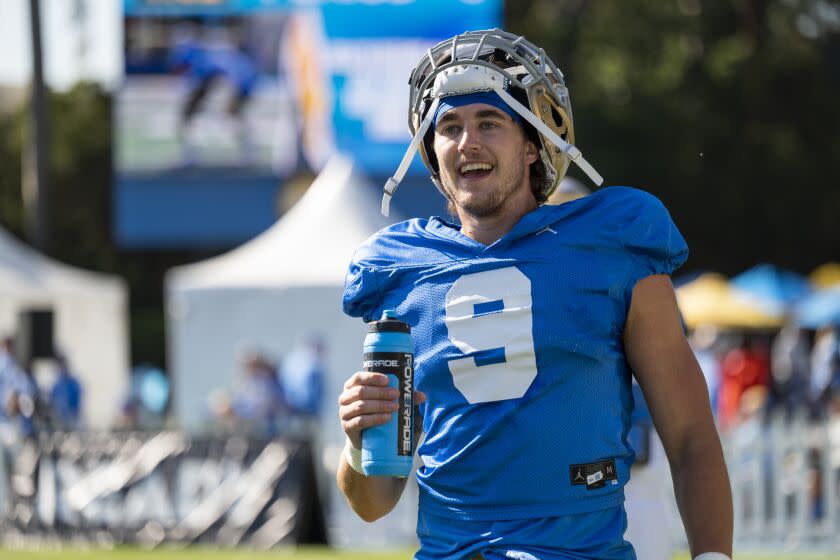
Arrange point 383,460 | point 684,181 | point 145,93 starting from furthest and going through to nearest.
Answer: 1. point 684,181
2. point 145,93
3. point 383,460

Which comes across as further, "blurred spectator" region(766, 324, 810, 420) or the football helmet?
"blurred spectator" region(766, 324, 810, 420)

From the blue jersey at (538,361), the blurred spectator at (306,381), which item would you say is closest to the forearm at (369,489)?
the blue jersey at (538,361)

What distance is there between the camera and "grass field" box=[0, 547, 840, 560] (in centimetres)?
1107

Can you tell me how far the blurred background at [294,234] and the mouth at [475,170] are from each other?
2415mm

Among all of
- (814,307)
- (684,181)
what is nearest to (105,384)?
(814,307)

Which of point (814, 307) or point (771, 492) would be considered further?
point (814, 307)

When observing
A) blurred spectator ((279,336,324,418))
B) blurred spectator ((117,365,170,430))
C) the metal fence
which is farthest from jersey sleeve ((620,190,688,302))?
blurred spectator ((117,365,170,430))

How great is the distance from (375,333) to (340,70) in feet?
60.9

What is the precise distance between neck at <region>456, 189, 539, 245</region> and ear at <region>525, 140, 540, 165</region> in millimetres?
89

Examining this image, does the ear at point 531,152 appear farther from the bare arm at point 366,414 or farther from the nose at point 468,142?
the bare arm at point 366,414

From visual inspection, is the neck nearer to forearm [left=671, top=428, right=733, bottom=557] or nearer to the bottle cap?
the bottle cap

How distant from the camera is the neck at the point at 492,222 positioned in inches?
122

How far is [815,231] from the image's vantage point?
1198 inches

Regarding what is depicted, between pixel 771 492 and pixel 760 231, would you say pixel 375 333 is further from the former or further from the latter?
pixel 760 231
